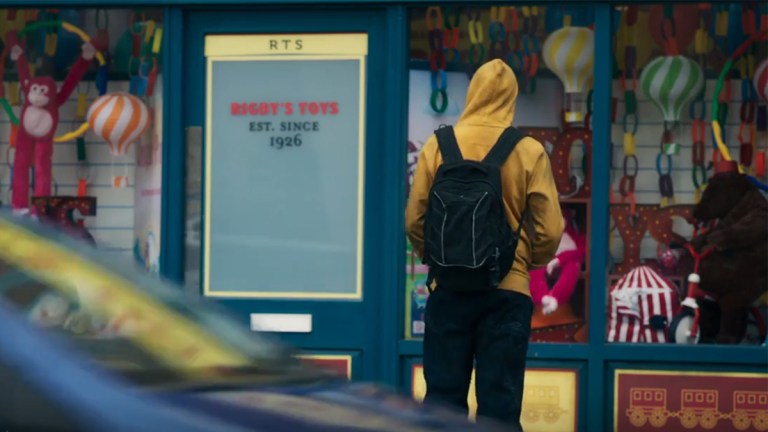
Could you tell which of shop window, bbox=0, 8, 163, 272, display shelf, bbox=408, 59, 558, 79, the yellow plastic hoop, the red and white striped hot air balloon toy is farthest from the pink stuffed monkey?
the yellow plastic hoop

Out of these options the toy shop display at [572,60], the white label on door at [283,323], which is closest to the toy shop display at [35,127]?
the white label on door at [283,323]

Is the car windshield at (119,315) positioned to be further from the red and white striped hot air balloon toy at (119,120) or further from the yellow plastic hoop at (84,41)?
the yellow plastic hoop at (84,41)

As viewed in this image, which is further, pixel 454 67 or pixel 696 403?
pixel 454 67

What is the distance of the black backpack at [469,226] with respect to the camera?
549 centimetres

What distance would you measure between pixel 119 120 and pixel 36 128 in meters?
0.52

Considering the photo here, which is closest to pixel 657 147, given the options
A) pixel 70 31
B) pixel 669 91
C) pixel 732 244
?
pixel 669 91

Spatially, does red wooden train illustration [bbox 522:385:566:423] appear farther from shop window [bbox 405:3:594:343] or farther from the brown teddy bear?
the brown teddy bear

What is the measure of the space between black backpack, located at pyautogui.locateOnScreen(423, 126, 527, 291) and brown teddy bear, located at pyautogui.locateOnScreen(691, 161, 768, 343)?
2.47 meters

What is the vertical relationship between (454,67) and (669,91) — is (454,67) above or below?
above

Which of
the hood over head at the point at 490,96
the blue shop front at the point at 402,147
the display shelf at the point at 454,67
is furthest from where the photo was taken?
the display shelf at the point at 454,67

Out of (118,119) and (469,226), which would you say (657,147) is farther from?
(118,119)

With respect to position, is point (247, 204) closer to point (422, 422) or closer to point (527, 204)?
point (527, 204)

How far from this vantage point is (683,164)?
7875 millimetres

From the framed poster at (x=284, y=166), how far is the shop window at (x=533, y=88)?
33cm
